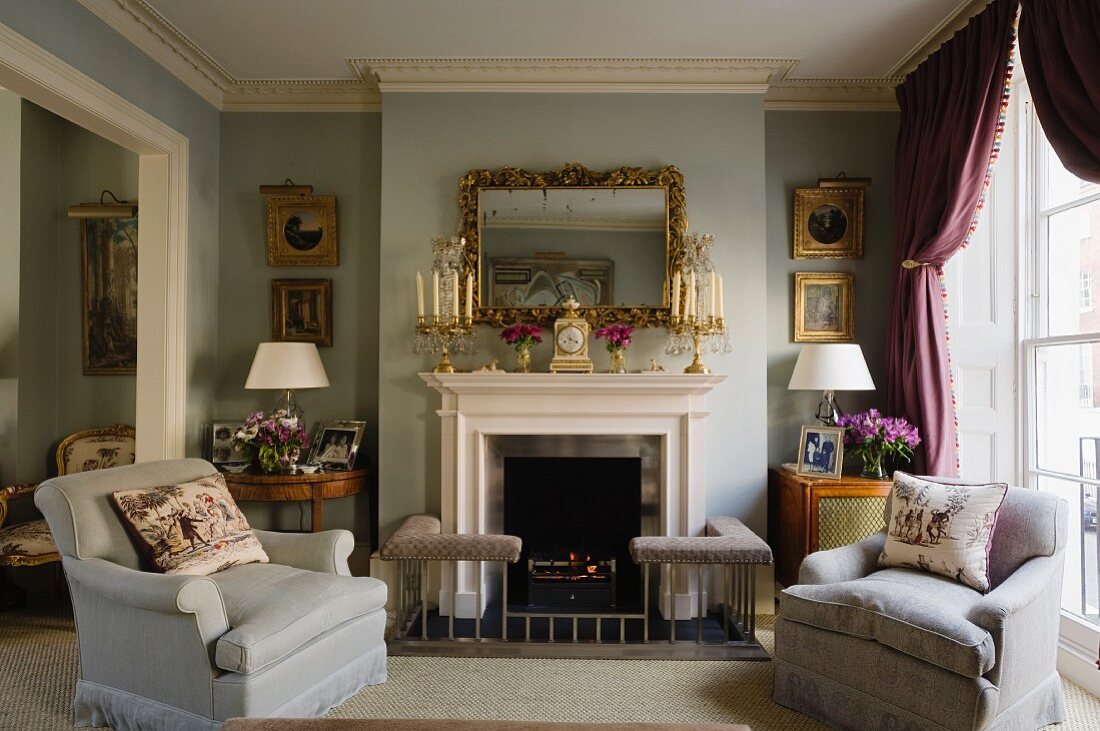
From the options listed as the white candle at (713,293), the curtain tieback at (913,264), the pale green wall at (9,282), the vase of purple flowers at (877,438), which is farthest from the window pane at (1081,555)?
the pale green wall at (9,282)

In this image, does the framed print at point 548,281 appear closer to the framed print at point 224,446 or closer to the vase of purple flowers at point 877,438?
the vase of purple flowers at point 877,438

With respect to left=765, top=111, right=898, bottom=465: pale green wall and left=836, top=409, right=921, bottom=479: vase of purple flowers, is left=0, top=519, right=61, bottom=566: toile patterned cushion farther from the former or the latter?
left=836, top=409, right=921, bottom=479: vase of purple flowers

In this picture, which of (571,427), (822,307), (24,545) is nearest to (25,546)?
(24,545)

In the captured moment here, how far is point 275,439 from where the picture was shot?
3707mm

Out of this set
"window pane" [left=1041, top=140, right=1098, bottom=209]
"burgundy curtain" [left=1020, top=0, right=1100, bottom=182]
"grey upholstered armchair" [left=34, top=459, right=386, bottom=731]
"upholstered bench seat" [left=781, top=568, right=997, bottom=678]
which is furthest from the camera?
"window pane" [left=1041, top=140, right=1098, bottom=209]

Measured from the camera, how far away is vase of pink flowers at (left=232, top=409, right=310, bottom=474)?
12.1 ft

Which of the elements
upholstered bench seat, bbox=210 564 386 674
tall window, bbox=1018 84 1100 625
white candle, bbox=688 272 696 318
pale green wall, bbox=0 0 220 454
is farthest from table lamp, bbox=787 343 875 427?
pale green wall, bbox=0 0 220 454

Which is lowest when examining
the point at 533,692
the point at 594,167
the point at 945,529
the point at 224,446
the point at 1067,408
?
the point at 533,692

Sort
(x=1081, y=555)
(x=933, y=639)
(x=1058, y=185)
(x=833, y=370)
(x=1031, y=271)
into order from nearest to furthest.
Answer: (x=933, y=639) → (x=1081, y=555) → (x=1058, y=185) → (x=1031, y=271) → (x=833, y=370)

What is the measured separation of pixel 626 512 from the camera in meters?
3.86

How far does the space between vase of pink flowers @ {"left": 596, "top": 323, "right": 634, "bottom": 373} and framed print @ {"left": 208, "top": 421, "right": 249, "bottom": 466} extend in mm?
2108

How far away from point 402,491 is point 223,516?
1.08 metres

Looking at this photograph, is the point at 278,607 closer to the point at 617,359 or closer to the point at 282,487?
the point at 282,487

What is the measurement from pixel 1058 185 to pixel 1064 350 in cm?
75
